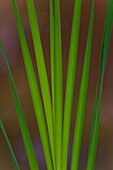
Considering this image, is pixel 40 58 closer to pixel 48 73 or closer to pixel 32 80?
pixel 32 80

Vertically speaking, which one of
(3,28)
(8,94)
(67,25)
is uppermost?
(67,25)

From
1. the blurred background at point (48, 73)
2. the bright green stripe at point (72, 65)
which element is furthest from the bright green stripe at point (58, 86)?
the blurred background at point (48, 73)

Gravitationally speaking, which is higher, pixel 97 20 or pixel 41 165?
pixel 97 20

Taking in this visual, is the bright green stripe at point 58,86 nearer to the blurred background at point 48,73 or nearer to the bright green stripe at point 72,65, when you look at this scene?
the bright green stripe at point 72,65

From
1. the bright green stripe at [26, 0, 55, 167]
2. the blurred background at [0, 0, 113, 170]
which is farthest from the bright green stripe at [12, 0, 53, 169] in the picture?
the blurred background at [0, 0, 113, 170]

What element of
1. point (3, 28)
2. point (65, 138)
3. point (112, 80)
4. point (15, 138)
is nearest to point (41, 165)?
point (15, 138)

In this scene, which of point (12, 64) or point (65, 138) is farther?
point (12, 64)

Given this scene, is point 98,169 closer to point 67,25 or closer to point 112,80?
point 112,80

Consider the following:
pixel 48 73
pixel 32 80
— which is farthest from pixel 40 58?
pixel 48 73
